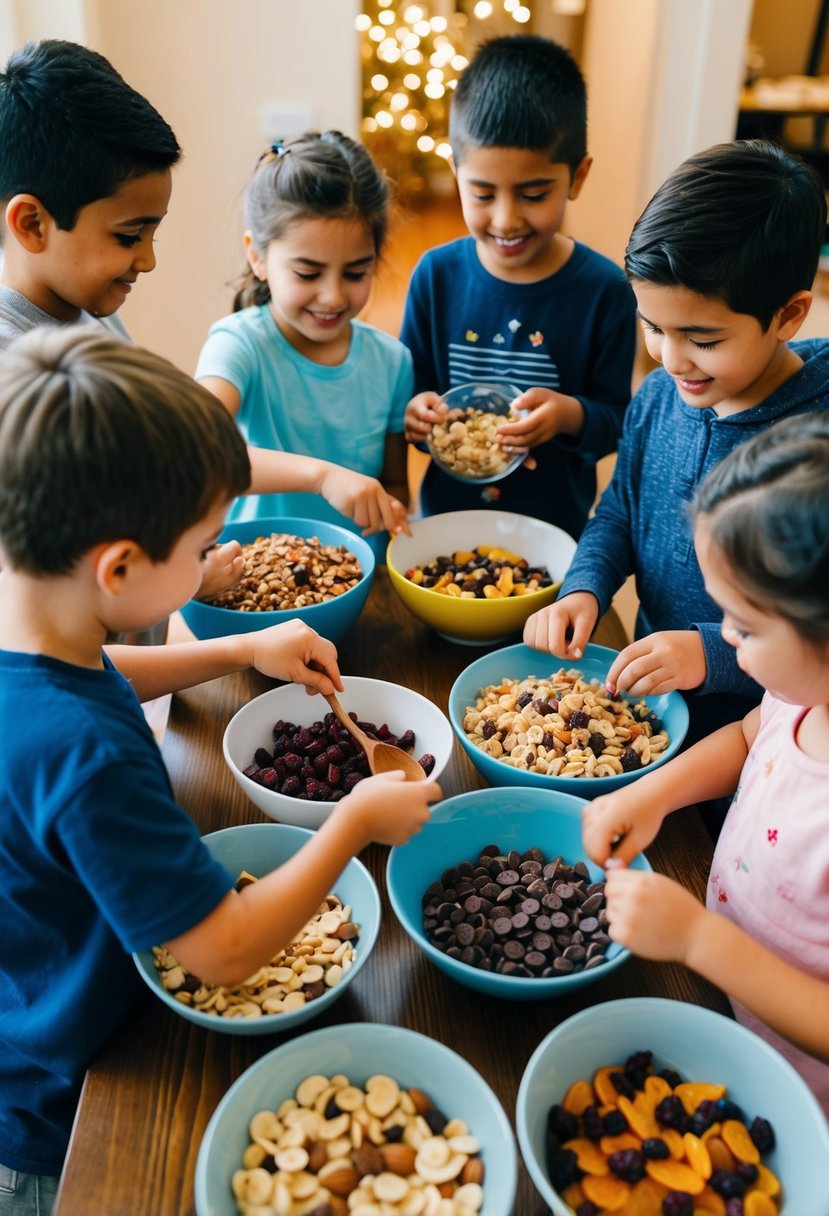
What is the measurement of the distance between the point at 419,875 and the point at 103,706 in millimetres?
360

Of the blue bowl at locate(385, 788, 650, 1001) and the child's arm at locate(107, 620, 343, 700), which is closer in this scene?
the blue bowl at locate(385, 788, 650, 1001)

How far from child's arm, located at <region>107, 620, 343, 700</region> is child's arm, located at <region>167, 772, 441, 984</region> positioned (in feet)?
0.93

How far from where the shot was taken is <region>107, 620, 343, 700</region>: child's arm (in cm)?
111

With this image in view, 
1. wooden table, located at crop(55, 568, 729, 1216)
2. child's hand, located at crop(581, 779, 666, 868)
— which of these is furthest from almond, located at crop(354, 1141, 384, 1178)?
child's hand, located at crop(581, 779, 666, 868)

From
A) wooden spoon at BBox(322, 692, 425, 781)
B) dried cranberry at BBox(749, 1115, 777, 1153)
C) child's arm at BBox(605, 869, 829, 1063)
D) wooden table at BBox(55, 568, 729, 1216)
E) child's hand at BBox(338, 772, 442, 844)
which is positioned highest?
child's hand at BBox(338, 772, 442, 844)

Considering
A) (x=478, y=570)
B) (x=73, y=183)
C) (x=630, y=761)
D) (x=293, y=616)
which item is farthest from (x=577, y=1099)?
(x=73, y=183)

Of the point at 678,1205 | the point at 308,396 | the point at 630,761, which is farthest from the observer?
the point at 308,396

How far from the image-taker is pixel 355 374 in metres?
1.76

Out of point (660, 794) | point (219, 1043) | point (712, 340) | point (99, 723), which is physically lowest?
point (219, 1043)

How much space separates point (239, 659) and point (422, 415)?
0.70m

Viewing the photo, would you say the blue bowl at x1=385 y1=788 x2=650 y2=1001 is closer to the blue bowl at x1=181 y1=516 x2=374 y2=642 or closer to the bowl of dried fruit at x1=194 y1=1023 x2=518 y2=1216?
the bowl of dried fruit at x1=194 y1=1023 x2=518 y2=1216

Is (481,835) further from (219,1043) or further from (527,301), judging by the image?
(527,301)

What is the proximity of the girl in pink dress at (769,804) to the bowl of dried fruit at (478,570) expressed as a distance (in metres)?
0.42

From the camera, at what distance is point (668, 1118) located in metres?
Answer: 0.75
